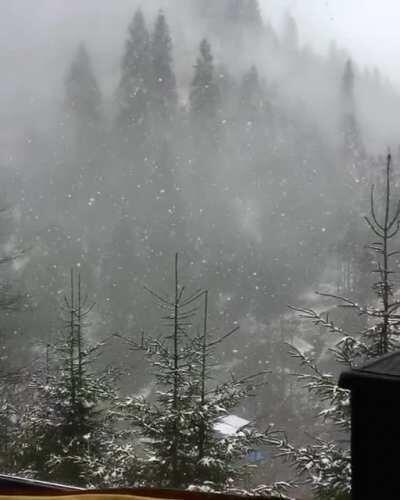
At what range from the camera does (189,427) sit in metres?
3.11

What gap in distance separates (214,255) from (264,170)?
218 inches

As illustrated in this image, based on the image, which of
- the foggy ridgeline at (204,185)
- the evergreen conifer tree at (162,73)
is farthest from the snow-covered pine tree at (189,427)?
the evergreen conifer tree at (162,73)

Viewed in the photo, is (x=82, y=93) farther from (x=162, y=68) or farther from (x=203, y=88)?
(x=203, y=88)

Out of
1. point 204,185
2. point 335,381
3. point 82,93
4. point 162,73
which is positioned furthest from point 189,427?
point 162,73

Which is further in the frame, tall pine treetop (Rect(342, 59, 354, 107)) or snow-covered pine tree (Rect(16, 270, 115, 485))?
tall pine treetop (Rect(342, 59, 354, 107))

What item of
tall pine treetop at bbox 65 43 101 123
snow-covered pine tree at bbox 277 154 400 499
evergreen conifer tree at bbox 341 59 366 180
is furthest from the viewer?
tall pine treetop at bbox 65 43 101 123

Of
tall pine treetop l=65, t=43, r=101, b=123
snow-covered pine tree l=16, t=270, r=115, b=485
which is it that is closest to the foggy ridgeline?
tall pine treetop l=65, t=43, r=101, b=123

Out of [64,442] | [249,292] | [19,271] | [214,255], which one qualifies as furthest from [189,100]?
[64,442]

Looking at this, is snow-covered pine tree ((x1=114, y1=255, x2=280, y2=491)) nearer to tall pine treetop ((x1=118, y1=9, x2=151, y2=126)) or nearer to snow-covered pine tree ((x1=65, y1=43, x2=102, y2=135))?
tall pine treetop ((x1=118, y1=9, x2=151, y2=126))

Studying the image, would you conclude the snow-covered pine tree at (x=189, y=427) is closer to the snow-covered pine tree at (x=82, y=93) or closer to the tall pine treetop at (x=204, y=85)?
the snow-covered pine tree at (x=82, y=93)

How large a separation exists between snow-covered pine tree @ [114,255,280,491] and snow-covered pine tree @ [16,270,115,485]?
0.41 meters

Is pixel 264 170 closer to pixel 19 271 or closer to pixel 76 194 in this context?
pixel 76 194

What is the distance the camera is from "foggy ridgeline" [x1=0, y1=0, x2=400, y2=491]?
1110 cm

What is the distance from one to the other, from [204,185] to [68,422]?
15.3 meters
